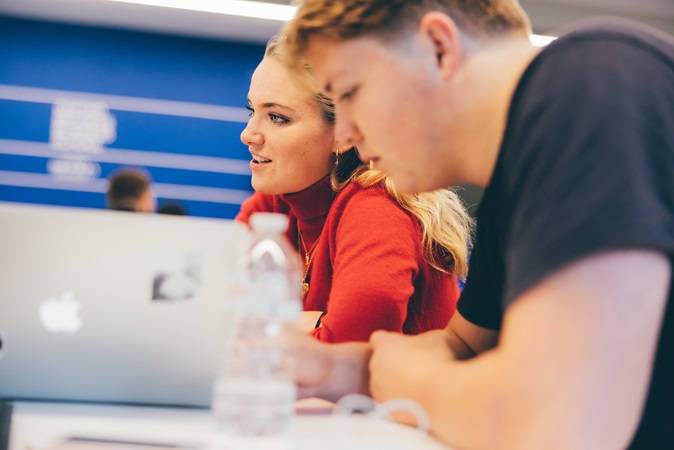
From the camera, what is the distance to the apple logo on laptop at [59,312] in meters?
1.09

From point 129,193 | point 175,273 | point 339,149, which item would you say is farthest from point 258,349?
point 129,193

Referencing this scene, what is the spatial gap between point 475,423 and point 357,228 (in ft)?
2.83

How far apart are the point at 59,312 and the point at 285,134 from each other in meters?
1.06

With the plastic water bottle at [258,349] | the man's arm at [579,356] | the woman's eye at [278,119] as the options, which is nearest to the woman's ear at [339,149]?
the woman's eye at [278,119]

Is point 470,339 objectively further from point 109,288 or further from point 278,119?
point 278,119

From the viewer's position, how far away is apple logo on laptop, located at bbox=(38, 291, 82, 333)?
3.59 ft

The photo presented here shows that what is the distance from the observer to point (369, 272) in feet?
5.54

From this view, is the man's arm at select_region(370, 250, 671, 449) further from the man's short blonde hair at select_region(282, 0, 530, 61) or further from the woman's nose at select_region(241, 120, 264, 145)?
the woman's nose at select_region(241, 120, 264, 145)

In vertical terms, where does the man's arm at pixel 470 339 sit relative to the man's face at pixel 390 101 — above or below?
below

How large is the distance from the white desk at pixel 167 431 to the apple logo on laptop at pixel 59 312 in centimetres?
12

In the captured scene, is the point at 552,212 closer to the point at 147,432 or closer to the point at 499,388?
the point at 499,388

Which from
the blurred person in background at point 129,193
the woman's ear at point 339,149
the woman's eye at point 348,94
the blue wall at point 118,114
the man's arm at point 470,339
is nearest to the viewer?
the woman's eye at point 348,94

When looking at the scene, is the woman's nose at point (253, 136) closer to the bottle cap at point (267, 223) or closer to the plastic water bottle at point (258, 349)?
the plastic water bottle at point (258, 349)

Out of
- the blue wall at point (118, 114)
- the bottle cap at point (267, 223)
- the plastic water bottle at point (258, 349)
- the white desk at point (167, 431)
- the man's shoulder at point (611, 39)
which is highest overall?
the blue wall at point (118, 114)
